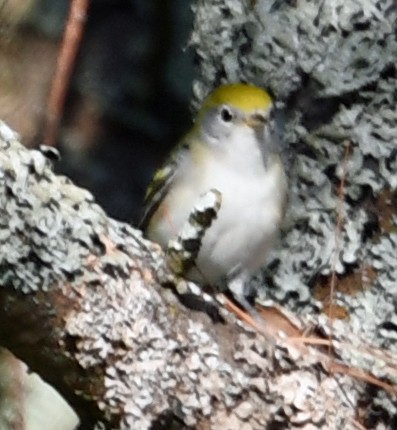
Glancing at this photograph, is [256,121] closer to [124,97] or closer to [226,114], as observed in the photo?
[226,114]

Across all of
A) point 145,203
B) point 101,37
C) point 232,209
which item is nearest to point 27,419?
point 145,203

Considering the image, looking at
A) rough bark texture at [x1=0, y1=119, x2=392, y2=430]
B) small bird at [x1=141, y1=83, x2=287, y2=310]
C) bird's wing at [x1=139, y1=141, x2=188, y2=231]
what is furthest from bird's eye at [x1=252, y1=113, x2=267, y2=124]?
rough bark texture at [x1=0, y1=119, x2=392, y2=430]

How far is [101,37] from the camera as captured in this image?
193 centimetres

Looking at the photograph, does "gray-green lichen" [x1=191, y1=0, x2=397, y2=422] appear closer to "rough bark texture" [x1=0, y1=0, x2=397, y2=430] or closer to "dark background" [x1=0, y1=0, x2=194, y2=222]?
"rough bark texture" [x1=0, y1=0, x2=397, y2=430]

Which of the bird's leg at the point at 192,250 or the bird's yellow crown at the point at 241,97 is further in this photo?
the bird's yellow crown at the point at 241,97

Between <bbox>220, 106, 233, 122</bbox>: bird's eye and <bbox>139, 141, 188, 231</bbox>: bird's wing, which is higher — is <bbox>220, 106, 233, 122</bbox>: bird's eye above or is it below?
above

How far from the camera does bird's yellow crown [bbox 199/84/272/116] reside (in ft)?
4.54

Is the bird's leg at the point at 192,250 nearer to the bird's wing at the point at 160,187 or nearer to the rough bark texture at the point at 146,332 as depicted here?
the rough bark texture at the point at 146,332

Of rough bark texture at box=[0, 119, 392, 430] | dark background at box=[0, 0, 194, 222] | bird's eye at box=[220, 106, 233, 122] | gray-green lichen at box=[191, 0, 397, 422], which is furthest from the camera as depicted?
dark background at box=[0, 0, 194, 222]

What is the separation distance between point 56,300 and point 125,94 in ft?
3.37

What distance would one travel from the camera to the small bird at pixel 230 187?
1394 mm

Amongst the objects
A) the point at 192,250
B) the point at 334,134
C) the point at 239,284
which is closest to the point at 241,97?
the point at 334,134

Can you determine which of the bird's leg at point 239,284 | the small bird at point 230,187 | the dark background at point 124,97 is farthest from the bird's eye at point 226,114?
the dark background at point 124,97

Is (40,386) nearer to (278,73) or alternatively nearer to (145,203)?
(145,203)
